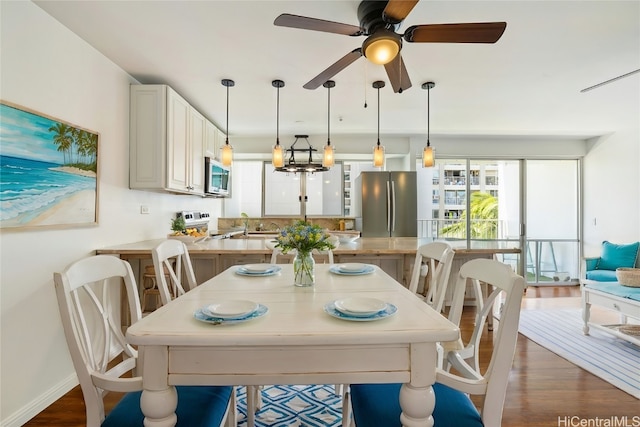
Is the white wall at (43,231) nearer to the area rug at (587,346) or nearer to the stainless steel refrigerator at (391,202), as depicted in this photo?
the stainless steel refrigerator at (391,202)

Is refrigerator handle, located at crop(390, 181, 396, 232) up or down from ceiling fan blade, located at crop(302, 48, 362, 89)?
down

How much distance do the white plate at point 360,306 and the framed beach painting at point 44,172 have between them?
1855 millimetres

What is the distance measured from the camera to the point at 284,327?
1036 millimetres

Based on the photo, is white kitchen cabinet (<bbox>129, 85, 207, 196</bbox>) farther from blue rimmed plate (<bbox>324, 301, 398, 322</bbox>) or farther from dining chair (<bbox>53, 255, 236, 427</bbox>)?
blue rimmed plate (<bbox>324, 301, 398, 322</bbox>)

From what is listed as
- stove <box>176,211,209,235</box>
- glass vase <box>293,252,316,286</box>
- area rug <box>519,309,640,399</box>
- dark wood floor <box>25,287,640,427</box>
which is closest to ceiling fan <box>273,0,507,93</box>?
glass vase <box>293,252,316,286</box>

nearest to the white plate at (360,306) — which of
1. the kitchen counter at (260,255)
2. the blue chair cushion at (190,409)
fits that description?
the blue chair cushion at (190,409)

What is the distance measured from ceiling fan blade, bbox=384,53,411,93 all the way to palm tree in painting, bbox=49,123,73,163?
6.92 feet

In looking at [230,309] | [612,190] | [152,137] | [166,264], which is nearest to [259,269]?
[166,264]

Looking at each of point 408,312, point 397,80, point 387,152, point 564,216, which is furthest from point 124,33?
point 564,216

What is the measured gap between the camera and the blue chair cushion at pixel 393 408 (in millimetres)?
1091

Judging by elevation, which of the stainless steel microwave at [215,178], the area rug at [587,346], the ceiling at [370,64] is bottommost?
the area rug at [587,346]

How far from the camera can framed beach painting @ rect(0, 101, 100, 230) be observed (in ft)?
5.63

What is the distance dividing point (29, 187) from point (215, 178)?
2.44 m

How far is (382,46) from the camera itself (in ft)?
5.17
